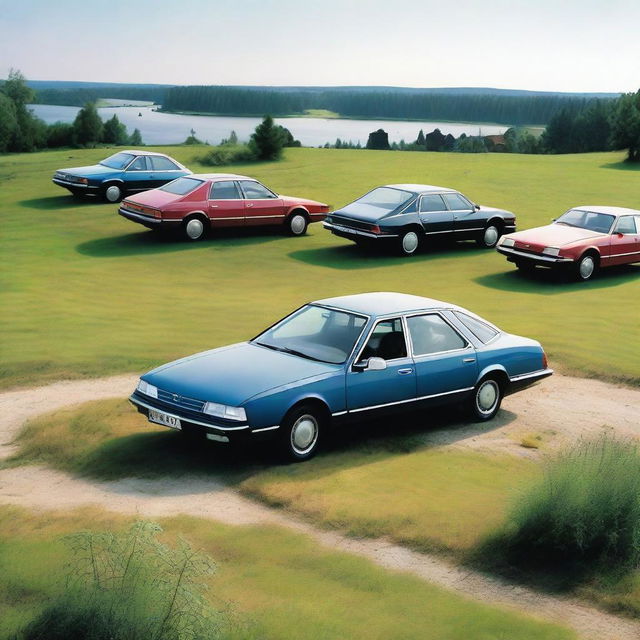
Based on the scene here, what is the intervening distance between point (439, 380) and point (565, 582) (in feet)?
12.4

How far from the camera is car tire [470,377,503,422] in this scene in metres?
11.2

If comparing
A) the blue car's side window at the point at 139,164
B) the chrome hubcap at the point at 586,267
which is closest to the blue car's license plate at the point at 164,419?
the chrome hubcap at the point at 586,267

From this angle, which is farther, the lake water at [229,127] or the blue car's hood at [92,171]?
the lake water at [229,127]

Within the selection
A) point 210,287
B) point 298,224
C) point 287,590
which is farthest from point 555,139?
point 287,590

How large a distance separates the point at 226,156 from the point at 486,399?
3360 centimetres

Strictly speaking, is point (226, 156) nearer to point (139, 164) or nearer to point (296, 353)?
point (139, 164)

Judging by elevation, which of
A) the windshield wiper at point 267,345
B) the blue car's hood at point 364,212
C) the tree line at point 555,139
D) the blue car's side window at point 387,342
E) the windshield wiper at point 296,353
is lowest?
the tree line at point 555,139

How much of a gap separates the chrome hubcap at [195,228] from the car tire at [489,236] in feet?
23.7

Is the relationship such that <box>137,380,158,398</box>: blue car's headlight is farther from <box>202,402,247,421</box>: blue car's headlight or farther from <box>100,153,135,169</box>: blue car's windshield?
<box>100,153,135,169</box>: blue car's windshield

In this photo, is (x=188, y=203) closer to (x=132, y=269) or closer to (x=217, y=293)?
(x=132, y=269)

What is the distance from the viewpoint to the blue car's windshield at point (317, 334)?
10.2 metres

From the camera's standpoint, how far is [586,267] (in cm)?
2166

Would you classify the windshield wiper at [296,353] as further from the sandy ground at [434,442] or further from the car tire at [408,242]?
the car tire at [408,242]

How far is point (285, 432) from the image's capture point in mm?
9383
